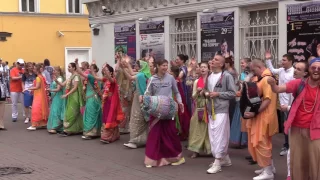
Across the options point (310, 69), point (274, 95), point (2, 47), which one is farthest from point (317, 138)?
point (2, 47)

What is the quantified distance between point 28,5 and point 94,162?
21494mm

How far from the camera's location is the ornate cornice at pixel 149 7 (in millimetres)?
13477

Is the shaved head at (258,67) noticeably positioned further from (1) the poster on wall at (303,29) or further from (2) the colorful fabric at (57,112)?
(2) the colorful fabric at (57,112)

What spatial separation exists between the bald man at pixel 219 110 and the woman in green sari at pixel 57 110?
5.64 m

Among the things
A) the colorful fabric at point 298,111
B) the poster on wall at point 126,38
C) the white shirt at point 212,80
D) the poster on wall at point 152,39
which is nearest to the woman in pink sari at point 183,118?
the white shirt at point 212,80

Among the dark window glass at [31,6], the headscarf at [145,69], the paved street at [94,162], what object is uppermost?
the dark window glass at [31,6]

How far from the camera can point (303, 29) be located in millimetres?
11461

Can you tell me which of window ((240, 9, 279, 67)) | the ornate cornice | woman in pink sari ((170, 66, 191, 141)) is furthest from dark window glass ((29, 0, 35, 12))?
woman in pink sari ((170, 66, 191, 141))

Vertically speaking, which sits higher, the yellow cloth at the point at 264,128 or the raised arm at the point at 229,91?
the raised arm at the point at 229,91

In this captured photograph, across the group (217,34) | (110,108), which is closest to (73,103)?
(110,108)

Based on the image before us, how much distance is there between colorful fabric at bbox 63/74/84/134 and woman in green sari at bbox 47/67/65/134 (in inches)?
16.8

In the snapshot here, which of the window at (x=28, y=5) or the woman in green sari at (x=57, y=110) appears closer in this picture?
the woman in green sari at (x=57, y=110)

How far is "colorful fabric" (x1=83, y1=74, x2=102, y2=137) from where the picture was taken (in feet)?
39.2

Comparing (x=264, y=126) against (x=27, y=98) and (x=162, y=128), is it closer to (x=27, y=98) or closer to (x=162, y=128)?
(x=162, y=128)
